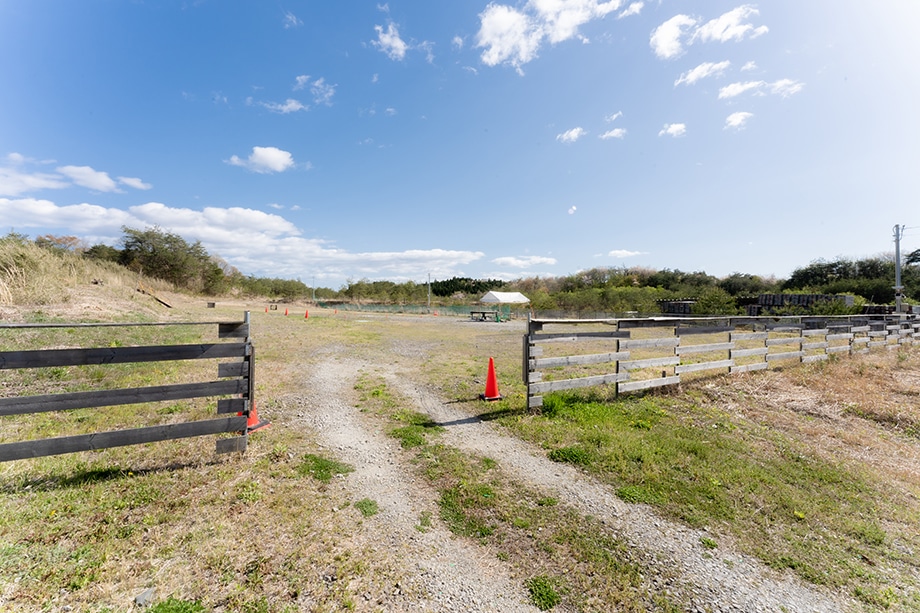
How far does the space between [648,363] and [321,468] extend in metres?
6.26

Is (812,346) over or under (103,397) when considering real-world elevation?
under

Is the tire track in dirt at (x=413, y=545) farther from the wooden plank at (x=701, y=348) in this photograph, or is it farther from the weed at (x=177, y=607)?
the wooden plank at (x=701, y=348)

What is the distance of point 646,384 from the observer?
24.1ft

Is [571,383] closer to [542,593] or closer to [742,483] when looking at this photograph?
[742,483]

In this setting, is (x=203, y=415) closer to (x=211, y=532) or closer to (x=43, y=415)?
(x=43, y=415)

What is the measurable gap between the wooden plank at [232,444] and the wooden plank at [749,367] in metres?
10.1

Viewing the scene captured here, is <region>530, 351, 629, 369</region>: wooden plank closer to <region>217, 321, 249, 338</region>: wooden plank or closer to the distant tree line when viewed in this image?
<region>217, 321, 249, 338</region>: wooden plank

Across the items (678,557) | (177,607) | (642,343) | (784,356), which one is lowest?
(678,557)

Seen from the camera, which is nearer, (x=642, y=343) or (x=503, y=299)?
(x=642, y=343)

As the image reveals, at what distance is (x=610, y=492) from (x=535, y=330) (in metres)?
3.07

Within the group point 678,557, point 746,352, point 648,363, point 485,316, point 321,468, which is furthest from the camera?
point 485,316

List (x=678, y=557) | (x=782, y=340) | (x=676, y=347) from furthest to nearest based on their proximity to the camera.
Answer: (x=782, y=340) < (x=676, y=347) < (x=678, y=557)

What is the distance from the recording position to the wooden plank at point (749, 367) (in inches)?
344

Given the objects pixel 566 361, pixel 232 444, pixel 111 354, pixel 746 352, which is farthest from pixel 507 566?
pixel 746 352
